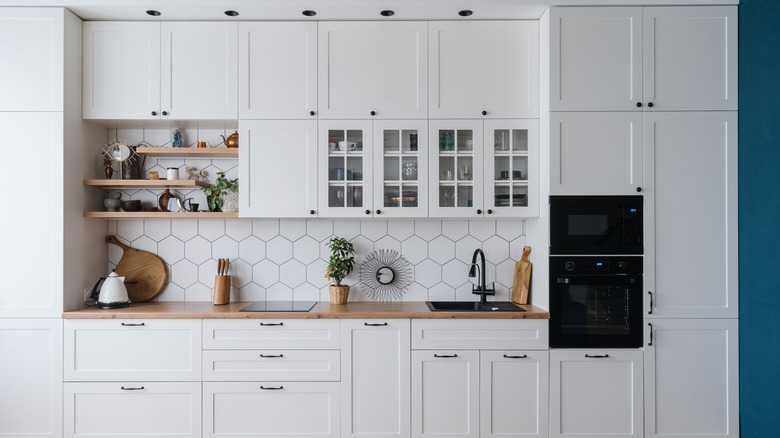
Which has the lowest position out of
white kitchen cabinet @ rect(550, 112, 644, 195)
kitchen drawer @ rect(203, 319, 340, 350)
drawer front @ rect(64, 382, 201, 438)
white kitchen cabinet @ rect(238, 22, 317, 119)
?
drawer front @ rect(64, 382, 201, 438)

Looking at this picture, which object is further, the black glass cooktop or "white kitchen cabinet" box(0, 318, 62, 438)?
the black glass cooktop

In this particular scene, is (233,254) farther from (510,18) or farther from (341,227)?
(510,18)

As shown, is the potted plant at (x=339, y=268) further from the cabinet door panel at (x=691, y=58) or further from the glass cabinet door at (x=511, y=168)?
the cabinet door panel at (x=691, y=58)

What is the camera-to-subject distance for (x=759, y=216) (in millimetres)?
2584

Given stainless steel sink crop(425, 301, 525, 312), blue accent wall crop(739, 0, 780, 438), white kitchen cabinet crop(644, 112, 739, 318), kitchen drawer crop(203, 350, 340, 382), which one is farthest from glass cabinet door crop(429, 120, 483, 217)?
blue accent wall crop(739, 0, 780, 438)

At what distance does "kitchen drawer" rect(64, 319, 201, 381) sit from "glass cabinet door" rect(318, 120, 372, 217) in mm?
1130

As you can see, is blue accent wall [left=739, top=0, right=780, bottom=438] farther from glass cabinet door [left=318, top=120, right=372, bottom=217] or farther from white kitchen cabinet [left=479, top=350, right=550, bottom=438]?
glass cabinet door [left=318, top=120, right=372, bottom=217]

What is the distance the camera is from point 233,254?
3322 millimetres

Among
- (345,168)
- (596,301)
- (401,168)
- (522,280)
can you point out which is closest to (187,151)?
(345,168)

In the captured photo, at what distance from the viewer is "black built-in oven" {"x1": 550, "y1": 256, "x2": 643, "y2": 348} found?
9.03 ft

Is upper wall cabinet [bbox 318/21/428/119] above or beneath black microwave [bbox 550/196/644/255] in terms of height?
above

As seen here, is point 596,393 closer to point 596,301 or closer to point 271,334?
point 596,301

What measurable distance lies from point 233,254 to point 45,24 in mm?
1774

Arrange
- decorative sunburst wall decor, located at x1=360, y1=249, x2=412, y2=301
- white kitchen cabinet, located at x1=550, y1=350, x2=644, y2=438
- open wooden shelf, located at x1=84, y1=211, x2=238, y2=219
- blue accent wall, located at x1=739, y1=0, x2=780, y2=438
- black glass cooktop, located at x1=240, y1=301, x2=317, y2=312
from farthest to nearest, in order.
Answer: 1. decorative sunburst wall decor, located at x1=360, y1=249, x2=412, y2=301
2. open wooden shelf, located at x1=84, y1=211, x2=238, y2=219
3. black glass cooktop, located at x1=240, y1=301, x2=317, y2=312
4. white kitchen cabinet, located at x1=550, y1=350, x2=644, y2=438
5. blue accent wall, located at x1=739, y1=0, x2=780, y2=438
